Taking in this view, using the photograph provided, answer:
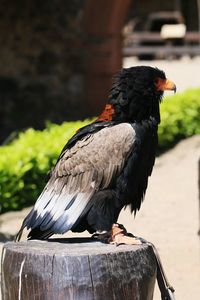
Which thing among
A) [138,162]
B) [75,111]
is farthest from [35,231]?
[75,111]

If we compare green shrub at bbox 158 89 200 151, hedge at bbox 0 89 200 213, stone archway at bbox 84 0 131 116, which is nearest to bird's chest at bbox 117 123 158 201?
hedge at bbox 0 89 200 213

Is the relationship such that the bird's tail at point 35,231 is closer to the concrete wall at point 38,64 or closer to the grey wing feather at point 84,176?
the grey wing feather at point 84,176

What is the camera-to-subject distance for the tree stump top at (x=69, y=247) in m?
4.05

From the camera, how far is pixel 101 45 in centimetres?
1327

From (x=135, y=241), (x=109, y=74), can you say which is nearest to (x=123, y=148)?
(x=135, y=241)

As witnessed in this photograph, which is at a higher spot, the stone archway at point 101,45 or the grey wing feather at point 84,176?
the stone archway at point 101,45

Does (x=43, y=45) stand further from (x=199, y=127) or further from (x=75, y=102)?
(x=199, y=127)

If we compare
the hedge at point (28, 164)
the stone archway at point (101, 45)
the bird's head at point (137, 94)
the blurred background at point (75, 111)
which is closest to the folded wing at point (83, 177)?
the bird's head at point (137, 94)

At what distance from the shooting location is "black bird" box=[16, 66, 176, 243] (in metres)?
4.20

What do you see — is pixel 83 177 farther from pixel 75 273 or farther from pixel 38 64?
pixel 38 64

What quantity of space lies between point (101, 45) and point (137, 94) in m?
9.01

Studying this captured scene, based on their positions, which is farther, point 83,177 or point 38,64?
point 38,64

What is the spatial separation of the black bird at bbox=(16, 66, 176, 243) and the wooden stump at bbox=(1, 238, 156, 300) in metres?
0.16

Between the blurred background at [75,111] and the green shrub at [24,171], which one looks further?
the green shrub at [24,171]
